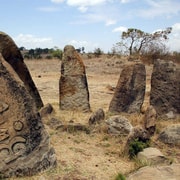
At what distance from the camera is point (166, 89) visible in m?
10.4

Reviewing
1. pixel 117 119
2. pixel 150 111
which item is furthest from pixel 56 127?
pixel 150 111

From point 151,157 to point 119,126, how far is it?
1845 millimetres

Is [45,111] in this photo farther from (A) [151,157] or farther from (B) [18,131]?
(B) [18,131]

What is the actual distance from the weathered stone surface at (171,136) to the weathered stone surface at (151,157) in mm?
1240

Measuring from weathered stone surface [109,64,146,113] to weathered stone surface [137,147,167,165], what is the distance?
4035 millimetres

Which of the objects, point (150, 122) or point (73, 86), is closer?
point (150, 122)

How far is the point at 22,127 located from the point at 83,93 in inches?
222

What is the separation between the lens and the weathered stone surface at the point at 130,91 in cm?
1052

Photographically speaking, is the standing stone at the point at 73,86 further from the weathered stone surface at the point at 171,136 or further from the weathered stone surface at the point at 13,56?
the weathered stone surface at the point at 171,136

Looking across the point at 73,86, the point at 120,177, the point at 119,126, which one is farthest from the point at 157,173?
the point at 73,86

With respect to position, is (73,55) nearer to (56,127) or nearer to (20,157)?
(56,127)

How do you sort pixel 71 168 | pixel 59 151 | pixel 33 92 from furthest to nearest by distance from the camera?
pixel 33 92, pixel 59 151, pixel 71 168

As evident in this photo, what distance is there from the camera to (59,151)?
6488 mm

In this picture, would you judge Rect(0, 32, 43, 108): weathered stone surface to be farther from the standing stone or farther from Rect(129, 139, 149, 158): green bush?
Rect(129, 139, 149, 158): green bush
